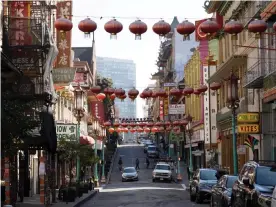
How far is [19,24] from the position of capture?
2817 cm

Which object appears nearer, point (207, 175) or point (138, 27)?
point (138, 27)

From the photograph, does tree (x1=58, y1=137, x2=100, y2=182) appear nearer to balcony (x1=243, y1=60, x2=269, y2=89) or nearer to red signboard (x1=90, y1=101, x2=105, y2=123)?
balcony (x1=243, y1=60, x2=269, y2=89)

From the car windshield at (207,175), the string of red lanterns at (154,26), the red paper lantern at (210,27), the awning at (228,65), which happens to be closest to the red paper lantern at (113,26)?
the string of red lanterns at (154,26)

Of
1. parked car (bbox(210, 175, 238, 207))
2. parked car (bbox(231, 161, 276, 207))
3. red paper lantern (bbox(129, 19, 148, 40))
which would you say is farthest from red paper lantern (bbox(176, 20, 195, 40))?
parked car (bbox(210, 175, 238, 207))

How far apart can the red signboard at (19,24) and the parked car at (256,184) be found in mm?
13130

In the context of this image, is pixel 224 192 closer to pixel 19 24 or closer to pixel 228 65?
pixel 19 24

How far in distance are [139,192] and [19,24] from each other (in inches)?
704

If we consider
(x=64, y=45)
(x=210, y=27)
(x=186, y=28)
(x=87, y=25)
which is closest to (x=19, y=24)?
(x=87, y=25)

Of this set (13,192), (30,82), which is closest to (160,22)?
(30,82)

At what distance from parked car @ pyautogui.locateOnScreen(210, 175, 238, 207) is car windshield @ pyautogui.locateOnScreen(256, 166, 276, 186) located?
3570mm

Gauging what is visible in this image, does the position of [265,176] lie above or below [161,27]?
below

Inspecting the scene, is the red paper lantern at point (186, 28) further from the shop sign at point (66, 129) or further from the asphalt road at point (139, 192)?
the shop sign at point (66, 129)

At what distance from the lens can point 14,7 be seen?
2917 cm

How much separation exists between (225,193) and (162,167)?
132ft
